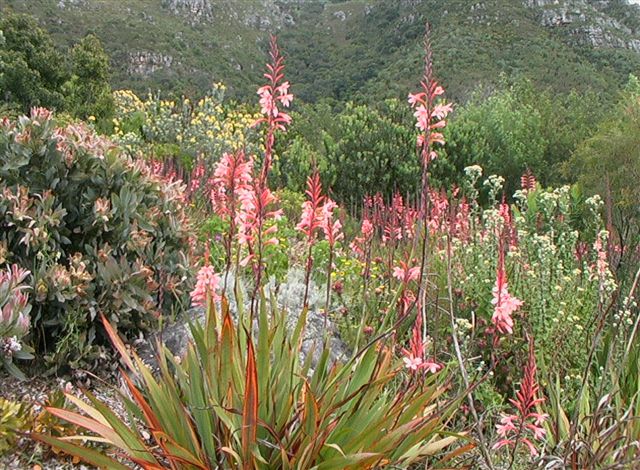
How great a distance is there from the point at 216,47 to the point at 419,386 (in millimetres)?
62738

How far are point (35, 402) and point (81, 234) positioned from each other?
4.83 ft

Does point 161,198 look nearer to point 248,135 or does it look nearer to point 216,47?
point 248,135

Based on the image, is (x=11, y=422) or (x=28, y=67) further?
(x=28, y=67)

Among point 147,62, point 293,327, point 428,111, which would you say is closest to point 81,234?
point 293,327

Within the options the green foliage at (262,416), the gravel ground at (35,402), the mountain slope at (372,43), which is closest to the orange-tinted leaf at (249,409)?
the green foliage at (262,416)

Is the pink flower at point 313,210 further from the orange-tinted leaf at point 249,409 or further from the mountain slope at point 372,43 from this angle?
the mountain slope at point 372,43

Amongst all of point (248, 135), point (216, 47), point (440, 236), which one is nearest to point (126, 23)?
point (216, 47)

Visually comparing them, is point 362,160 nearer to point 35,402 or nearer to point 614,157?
point 614,157

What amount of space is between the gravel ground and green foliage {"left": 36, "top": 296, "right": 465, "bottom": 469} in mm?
264

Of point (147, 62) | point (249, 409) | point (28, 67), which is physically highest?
point (147, 62)

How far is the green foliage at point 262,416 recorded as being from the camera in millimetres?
1944

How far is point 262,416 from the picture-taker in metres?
2.13

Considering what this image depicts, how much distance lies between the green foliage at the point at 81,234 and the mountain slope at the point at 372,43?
37.2m

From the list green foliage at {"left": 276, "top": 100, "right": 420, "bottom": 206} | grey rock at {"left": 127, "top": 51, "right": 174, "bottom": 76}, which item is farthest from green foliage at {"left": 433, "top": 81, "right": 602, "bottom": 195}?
grey rock at {"left": 127, "top": 51, "right": 174, "bottom": 76}
